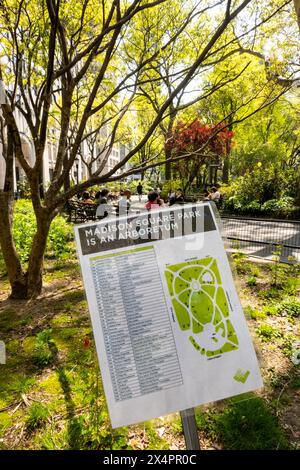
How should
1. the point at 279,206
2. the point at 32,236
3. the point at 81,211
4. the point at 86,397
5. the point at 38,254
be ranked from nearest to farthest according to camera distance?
the point at 86,397
the point at 38,254
the point at 32,236
the point at 81,211
the point at 279,206

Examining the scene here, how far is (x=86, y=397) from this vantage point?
2863mm

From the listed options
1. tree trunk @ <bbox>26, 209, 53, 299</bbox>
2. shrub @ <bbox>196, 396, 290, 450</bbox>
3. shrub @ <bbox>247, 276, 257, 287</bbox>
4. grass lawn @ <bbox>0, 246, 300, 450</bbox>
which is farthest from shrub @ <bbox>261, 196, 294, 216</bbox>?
shrub @ <bbox>196, 396, 290, 450</bbox>

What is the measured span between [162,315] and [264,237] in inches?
313

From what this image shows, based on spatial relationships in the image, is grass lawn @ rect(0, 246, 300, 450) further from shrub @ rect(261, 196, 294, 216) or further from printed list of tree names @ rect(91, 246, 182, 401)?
shrub @ rect(261, 196, 294, 216)

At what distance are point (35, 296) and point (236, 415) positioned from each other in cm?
350

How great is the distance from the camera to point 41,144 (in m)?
4.18

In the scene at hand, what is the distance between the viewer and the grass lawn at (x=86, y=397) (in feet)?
8.14

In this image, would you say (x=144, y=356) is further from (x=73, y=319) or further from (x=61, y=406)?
(x=73, y=319)

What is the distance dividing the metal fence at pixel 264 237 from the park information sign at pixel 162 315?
5.59 metres

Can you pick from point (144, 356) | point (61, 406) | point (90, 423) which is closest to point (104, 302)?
point (144, 356)

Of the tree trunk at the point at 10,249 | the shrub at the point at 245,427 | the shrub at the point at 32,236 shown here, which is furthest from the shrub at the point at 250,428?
the shrub at the point at 32,236

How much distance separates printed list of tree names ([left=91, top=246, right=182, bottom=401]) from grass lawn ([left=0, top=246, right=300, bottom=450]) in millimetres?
351

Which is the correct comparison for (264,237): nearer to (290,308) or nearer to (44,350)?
(290,308)

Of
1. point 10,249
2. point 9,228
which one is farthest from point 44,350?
point 9,228
